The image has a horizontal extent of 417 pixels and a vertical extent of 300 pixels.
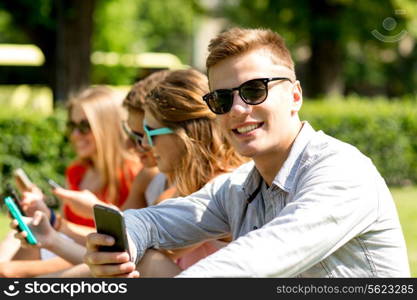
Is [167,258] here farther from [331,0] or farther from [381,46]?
[381,46]

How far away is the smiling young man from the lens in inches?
88.0

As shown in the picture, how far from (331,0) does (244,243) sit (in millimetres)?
17257

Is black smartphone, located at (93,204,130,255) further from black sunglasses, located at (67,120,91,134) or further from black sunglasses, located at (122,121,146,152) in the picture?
black sunglasses, located at (67,120,91,134)

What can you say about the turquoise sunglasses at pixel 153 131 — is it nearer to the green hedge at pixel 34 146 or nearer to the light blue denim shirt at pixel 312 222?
the light blue denim shirt at pixel 312 222

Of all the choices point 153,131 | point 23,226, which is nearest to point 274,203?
point 153,131

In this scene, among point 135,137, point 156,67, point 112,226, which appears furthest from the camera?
point 156,67

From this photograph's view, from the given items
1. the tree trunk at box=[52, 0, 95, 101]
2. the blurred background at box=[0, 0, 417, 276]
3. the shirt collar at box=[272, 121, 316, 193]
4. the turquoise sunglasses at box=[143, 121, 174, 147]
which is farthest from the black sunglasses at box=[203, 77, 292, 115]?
the tree trunk at box=[52, 0, 95, 101]

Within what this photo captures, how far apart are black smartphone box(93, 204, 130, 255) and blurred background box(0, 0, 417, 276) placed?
0.87 m

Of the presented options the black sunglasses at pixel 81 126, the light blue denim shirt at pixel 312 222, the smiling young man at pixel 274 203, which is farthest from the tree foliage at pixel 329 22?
the light blue denim shirt at pixel 312 222

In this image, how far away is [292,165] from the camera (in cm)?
262

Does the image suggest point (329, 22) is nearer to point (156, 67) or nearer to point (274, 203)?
point (156, 67)

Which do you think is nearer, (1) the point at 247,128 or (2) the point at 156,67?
(1) the point at 247,128

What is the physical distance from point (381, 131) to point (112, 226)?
10495 millimetres

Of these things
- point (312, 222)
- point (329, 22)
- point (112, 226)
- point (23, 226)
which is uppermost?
point (329, 22)
